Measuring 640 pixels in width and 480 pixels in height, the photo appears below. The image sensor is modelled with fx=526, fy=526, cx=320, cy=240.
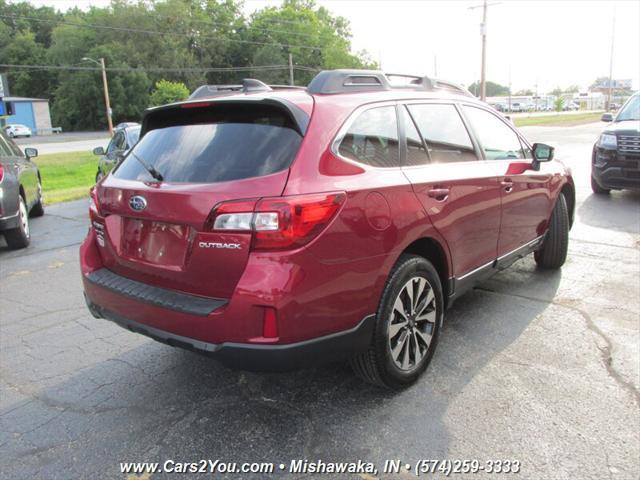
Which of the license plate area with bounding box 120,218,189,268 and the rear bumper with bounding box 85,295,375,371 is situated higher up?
the license plate area with bounding box 120,218,189,268

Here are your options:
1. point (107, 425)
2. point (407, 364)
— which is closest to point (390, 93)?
point (407, 364)

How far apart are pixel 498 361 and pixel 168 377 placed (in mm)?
2169

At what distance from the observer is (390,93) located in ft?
11.0

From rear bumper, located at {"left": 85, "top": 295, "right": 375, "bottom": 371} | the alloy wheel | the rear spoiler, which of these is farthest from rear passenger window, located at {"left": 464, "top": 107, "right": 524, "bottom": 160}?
rear bumper, located at {"left": 85, "top": 295, "right": 375, "bottom": 371}

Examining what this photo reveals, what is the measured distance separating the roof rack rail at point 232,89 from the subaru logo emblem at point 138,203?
832 mm

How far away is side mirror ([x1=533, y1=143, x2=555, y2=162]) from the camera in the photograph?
4.60m

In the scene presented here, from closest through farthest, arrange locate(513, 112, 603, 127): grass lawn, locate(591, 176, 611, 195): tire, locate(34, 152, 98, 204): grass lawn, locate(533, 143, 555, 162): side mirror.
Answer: locate(533, 143, 555, 162): side mirror → locate(591, 176, 611, 195): tire → locate(34, 152, 98, 204): grass lawn → locate(513, 112, 603, 127): grass lawn

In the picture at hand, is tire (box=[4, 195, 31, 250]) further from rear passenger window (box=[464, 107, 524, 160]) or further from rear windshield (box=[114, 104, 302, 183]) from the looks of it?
rear passenger window (box=[464, 107, 524, 160])

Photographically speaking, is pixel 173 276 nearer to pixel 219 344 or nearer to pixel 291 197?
pixel 219 344

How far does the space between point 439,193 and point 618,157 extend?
281 inches

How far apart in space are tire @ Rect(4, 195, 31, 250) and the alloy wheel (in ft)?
19.5

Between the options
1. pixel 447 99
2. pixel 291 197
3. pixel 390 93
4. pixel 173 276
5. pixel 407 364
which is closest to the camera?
pixel 291 197

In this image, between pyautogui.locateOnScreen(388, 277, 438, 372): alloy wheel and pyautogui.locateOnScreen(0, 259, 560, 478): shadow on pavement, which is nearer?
pyautogui.locateOnScreen(0, 259, 560, 478): shadow on pavement

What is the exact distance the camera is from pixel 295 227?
7.88 ft
